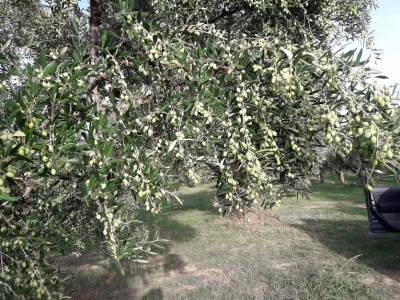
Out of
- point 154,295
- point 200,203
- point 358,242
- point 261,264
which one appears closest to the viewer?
point 154,295

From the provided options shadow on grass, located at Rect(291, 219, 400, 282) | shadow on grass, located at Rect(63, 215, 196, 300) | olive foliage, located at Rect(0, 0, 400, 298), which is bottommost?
shadow on grass, located at Rect(63, 215, 196, 300)

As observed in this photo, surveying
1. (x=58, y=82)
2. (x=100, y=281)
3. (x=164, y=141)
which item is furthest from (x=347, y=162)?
(x=100, y=281)

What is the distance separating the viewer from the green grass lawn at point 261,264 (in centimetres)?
973

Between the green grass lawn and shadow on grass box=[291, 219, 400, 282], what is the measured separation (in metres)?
0.03

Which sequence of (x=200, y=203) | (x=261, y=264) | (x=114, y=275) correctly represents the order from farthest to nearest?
(x=200, y=203) → (x=114, y=275) → (x=261, y=264)

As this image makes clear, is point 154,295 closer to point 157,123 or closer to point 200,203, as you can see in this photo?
point 157,123

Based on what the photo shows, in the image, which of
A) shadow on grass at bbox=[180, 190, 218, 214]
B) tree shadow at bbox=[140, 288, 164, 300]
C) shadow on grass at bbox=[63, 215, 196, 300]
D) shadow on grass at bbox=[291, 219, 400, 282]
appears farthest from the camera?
shadow on grass at bbox=[180, 190, 218, 214]

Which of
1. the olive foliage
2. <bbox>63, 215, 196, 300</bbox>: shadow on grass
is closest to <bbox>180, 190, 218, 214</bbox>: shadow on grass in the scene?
<bbox>63, 215, 196, 300</bbox>: shadow on grass

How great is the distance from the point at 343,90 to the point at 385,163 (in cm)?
61

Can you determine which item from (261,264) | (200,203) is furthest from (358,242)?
(200,203)

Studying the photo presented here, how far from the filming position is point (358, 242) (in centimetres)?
1394

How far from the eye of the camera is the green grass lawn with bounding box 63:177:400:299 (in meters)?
9.73

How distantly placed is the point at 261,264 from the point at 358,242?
13.4 ft

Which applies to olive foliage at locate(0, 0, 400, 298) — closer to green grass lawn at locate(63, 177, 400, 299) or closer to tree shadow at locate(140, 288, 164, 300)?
green grass lawn at locate(63, 177, 400, 299)
